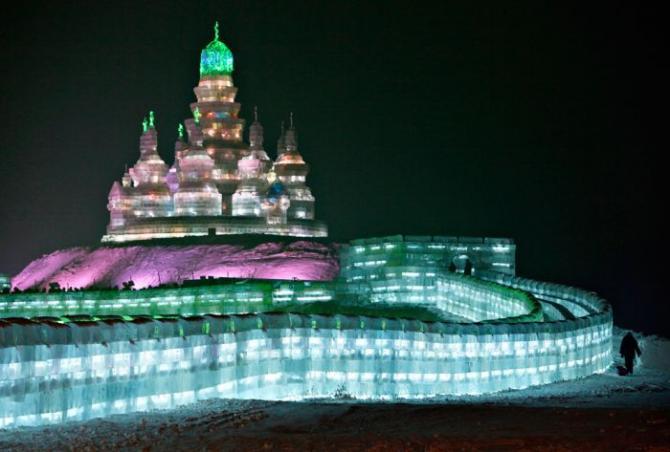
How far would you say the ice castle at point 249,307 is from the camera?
768 inches

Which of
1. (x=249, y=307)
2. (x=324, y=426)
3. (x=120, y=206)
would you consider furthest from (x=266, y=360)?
(x=120, y=206)

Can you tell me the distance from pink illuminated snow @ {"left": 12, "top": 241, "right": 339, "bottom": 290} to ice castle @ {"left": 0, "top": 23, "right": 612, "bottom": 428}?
0.14 meters

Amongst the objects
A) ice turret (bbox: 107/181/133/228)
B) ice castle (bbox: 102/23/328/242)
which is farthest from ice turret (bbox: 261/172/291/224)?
ice turret (bbox: 107/181/133/228)

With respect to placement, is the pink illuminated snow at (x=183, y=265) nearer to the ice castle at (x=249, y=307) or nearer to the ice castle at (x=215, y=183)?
the ice castle at (x=249, y=307)

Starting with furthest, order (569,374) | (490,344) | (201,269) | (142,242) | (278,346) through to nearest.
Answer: (142,242) < (201,269) < (569,374) < (490,344) < (278,346)

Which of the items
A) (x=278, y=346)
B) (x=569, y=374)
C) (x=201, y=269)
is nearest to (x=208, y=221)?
(x=201, y=269)

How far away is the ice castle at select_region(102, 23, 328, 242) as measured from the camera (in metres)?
76.1

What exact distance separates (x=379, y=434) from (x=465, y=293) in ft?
92.2

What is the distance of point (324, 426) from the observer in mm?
16797

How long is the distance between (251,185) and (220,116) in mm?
6009

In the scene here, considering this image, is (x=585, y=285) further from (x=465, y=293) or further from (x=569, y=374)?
(x=569, y=374)

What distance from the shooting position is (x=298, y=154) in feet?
273

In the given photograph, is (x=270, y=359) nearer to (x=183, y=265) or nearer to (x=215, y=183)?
(x=183, y=265)

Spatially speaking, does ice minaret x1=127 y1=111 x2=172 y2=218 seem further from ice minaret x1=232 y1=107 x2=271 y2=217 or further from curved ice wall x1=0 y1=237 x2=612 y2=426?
curved ice wall x1=0 y1=237 x2=612 y2=426
